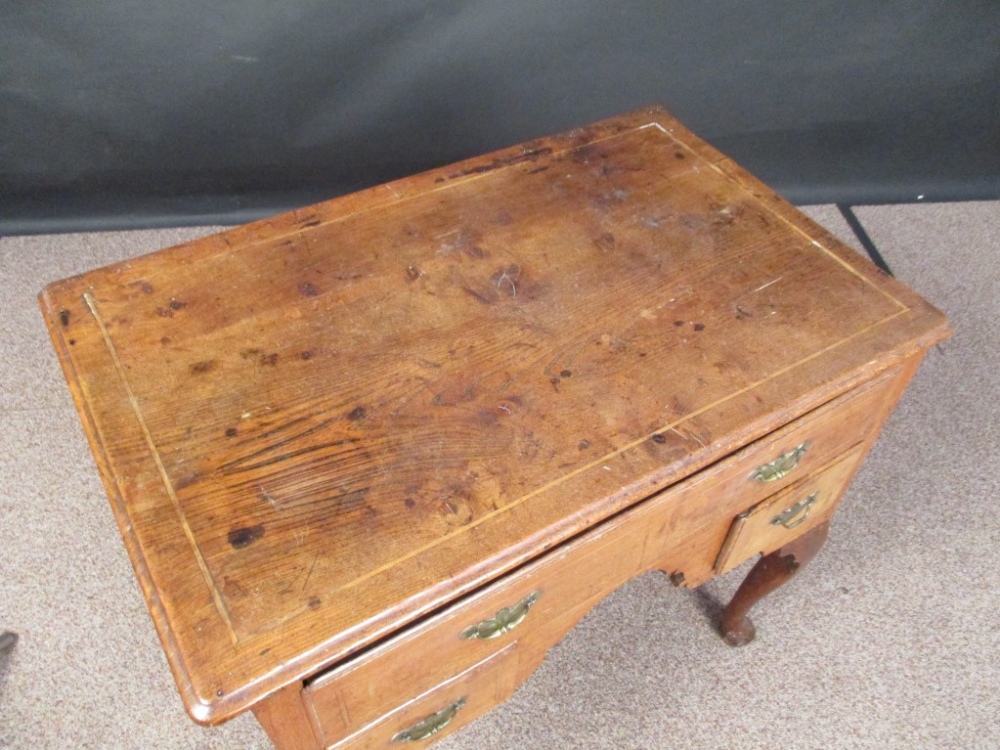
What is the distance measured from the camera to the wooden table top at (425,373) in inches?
30.4

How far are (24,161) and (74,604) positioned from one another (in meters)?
1.10

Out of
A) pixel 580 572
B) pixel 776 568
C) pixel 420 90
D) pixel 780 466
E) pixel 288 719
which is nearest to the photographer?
pixel 288 719

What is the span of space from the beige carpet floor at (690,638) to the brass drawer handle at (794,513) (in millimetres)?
339

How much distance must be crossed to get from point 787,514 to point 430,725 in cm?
54

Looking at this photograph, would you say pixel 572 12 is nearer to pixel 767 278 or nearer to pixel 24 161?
pixel 767 278

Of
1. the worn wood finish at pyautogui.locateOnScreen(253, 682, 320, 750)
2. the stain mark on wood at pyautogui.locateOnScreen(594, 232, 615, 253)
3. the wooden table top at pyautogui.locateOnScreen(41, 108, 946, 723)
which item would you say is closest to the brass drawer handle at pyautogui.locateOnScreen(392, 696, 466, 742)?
the worn wood finish at pyautogui.locateOnScreen(253, 682, 320, 750)

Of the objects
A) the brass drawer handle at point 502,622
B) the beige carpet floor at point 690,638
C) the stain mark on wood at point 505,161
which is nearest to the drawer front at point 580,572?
the brass drawer handle at point 502,622

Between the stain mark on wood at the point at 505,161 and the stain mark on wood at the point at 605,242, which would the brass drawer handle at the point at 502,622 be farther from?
the stain mark on wood at the point at 505,161

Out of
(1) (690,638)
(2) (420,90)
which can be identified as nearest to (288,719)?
(1) (690,638)

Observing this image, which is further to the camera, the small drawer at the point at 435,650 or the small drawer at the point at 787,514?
the small drawer at the point at 787,514

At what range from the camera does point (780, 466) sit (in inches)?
39.6

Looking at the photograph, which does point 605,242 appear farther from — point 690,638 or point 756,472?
point 690,638

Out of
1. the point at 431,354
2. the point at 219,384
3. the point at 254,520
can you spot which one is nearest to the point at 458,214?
the point at 431,354

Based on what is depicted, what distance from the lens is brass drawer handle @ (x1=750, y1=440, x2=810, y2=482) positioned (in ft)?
3.26
